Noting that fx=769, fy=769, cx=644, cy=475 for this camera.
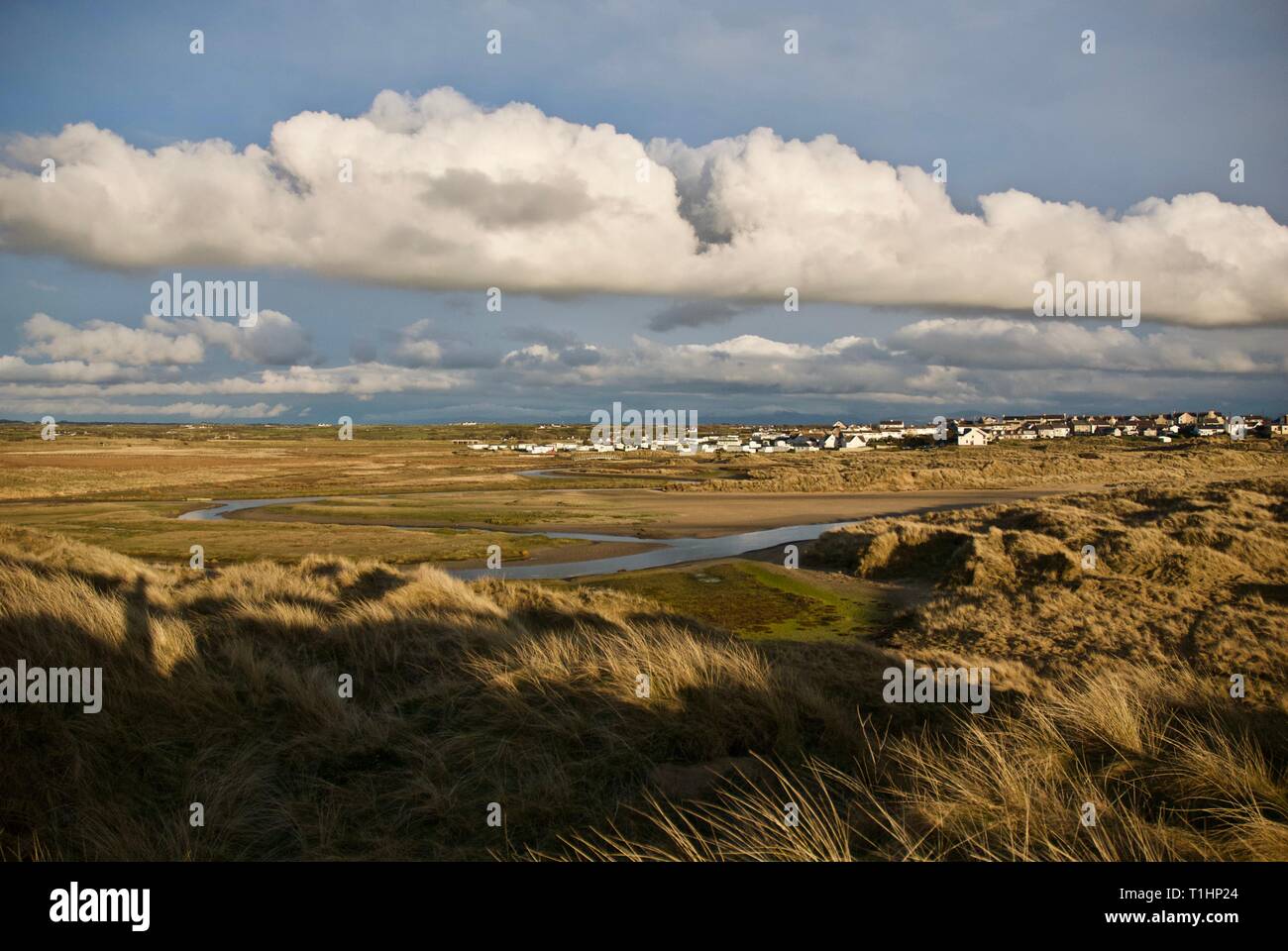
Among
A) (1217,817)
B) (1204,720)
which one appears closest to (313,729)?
(1217,817)

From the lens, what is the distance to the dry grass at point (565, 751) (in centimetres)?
472

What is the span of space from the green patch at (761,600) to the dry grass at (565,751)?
697 centimetres

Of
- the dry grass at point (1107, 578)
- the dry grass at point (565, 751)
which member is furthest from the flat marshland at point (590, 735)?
the dry grass at point (1107, 578)

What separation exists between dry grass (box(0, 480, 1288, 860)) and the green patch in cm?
697

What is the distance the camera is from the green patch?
17641mm

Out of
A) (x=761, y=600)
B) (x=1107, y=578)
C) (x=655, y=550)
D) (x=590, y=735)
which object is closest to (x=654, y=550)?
(x=655, y=550)

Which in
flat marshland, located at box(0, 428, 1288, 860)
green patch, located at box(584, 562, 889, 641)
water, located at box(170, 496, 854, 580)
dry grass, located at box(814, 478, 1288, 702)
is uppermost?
flat marshland, located at box(0, 428, 1288, 860)

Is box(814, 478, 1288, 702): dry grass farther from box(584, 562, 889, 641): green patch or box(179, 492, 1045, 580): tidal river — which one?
box(179, 492, 1045, 580): tidal river

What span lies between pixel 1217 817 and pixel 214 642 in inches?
364

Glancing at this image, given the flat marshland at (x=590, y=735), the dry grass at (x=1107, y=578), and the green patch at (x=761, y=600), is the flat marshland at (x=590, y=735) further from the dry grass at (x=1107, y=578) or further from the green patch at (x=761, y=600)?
the green patch at (x=761, y=600)

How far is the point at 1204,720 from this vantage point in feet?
20.4

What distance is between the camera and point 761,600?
2075 cm

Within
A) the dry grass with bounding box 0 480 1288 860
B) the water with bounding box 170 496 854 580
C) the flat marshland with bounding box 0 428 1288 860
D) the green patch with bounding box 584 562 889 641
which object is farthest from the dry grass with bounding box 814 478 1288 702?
the water with bounding box 170 496 854 580
